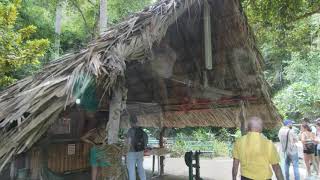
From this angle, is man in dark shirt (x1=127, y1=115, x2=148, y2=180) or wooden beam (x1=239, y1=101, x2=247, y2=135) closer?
man in dark shirt (x1=127, y1=115, x2=148, y2=180)

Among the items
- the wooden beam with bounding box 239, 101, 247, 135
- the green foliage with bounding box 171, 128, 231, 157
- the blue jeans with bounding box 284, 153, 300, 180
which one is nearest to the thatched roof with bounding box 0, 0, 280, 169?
the wooden beam with bounding box 239, 101, 247, 135

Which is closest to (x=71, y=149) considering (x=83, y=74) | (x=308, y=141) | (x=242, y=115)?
(x=242, y=115)

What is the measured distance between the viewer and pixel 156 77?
742 cm

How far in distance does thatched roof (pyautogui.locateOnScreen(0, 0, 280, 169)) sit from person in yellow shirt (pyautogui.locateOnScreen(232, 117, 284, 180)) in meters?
1.65

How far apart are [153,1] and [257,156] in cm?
326

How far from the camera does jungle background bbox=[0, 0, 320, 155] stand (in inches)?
273

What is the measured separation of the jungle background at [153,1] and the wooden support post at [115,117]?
6.39ft

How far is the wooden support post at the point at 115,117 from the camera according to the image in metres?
4.22

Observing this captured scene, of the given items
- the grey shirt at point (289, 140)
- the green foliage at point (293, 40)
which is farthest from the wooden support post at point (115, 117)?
the green foliage at point (293, 40)

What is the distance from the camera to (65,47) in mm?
14461

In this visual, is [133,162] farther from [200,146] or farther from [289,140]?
[200,146]

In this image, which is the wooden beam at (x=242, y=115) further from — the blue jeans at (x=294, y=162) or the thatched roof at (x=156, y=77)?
the blue jeans at (x=294, y=162)

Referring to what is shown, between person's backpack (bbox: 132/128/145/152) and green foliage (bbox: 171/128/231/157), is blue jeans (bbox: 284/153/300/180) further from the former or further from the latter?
green foliage (bbox: 171/128/231/157)

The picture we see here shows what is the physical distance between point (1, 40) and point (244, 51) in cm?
449
